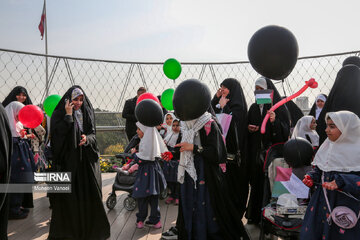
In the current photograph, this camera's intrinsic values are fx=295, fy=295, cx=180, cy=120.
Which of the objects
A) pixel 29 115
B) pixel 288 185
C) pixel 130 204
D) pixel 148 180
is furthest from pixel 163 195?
pixel 288 185

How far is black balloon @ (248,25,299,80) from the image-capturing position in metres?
2.57

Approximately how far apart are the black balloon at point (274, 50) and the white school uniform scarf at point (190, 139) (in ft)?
2.50

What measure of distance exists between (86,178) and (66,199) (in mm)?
336

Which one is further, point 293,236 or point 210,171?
point 210,171

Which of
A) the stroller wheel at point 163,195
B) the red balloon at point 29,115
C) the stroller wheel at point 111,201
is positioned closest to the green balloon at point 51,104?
the red balloon at point 29,115

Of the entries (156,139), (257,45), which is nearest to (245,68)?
(156,139)

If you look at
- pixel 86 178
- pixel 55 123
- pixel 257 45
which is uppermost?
pixel 257 45

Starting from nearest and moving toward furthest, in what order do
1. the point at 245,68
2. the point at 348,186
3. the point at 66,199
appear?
1. the point at 348,186
2. the point at 66,199
3. the point at 245,68

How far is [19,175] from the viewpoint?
479 centimetres

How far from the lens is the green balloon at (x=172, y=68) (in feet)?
21.4

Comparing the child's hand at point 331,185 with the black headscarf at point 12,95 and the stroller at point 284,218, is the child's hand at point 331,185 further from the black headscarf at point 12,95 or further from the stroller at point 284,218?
the black headscarf at point 12,95

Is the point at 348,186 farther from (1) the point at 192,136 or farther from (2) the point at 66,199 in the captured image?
(2) the point at 66,199

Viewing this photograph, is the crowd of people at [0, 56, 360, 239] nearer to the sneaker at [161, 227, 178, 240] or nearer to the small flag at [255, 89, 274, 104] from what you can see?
the sneaker at [161, 227, 178, 240]

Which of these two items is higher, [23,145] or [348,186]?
[348,186]
